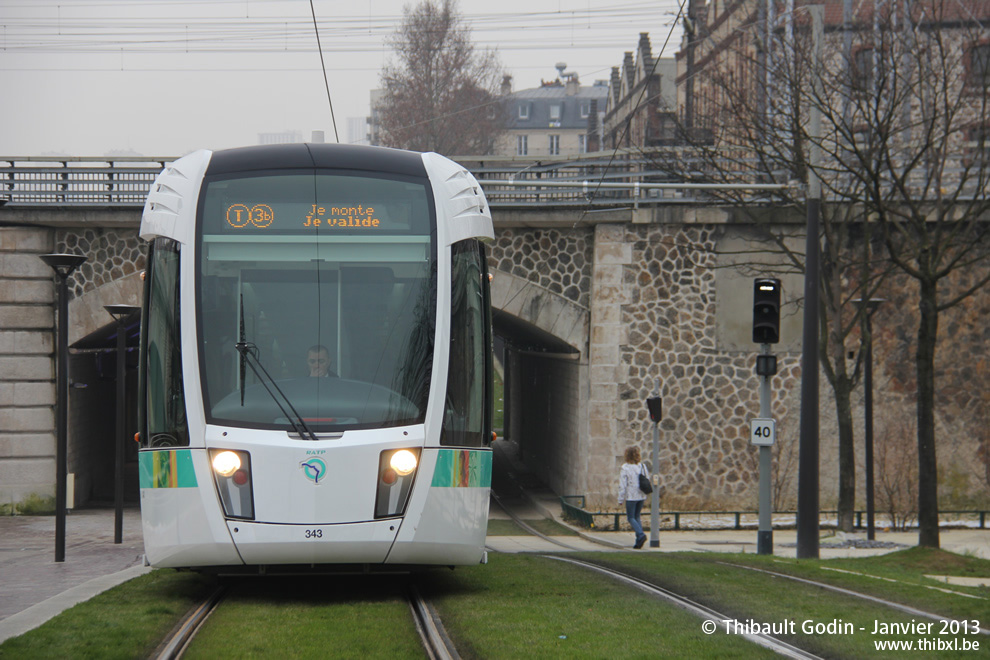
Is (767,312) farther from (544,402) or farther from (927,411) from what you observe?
(544,402)

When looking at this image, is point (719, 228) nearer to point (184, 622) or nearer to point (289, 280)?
point (289, 280)

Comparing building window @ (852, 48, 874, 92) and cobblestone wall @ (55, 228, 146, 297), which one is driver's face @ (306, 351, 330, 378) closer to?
building window @ (852, 48, 874, 92)

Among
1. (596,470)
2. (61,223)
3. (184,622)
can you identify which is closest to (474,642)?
(184,622)

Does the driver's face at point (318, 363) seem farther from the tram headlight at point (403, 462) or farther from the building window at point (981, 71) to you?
the building window at point (981, 71)

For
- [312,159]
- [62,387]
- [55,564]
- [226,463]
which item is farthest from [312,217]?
[55,564]

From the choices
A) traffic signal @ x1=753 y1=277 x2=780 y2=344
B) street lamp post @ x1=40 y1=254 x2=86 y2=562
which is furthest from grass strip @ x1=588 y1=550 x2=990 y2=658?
street lamp post @ x1=40 y1=254 x2=86 y2=562

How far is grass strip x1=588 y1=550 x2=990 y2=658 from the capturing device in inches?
275

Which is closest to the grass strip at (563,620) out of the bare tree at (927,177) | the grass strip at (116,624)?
the grass strip at (116,624)

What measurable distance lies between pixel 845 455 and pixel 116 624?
13309mm

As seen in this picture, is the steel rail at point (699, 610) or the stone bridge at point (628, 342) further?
the stone bridge at point (628, 342)

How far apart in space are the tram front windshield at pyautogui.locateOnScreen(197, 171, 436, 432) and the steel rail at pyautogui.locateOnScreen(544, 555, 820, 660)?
7.80 feet

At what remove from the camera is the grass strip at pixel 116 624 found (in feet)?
21.4

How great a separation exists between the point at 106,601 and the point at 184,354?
6.68 feet

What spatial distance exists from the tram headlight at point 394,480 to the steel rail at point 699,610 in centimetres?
213
